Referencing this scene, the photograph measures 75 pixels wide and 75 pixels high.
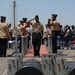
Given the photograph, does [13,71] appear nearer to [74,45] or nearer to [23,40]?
[23,40]

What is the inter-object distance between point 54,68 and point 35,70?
596mm

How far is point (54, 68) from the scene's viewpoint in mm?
5699

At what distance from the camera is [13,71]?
5543mm

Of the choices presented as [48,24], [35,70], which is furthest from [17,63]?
[48,24]

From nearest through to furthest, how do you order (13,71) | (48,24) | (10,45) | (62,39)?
(13,71)
(48,24)
(62,39)
(10,45)

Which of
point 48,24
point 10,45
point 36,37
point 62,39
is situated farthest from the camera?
point 10,45

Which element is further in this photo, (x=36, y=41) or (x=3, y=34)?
(x=3, y=34)

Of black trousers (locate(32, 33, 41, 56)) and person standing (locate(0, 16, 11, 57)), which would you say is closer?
black trousers (locate(32, 33, 41, 56))

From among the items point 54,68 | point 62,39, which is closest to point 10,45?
point 62,39

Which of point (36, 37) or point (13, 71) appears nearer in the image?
point (13, 71)

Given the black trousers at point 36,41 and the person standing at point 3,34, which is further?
the person standing at point 3,34

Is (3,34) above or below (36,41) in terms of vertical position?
above

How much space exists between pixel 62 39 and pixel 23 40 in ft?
26.2

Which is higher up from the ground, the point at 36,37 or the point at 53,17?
the point at 53,17
